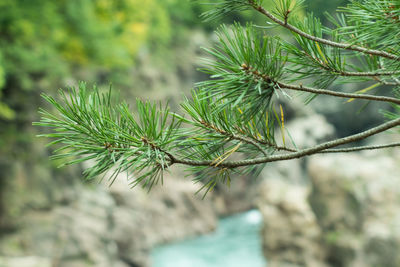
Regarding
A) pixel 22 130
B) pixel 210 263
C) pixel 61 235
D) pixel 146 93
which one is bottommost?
pixel 210 263

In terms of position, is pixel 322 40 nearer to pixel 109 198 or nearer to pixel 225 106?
pixel 225 106

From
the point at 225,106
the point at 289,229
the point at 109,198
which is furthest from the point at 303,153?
the point at 109,198

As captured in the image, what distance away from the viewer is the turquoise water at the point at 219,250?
30.2 ft

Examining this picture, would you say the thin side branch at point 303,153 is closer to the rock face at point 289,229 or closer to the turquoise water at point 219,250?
the rock face at point 289,229

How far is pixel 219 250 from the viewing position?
10.1m

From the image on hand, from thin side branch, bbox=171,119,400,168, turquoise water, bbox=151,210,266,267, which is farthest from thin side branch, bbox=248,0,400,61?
turquoise water, bbox=151,210,266,267

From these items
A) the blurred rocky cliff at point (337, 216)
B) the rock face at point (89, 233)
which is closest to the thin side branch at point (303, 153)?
the blurred rocky cliff at point (337, 216)

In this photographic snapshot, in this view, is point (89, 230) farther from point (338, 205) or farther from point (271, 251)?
point (338, 205)

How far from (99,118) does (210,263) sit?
8.92 metres

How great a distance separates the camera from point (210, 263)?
9.19 metres

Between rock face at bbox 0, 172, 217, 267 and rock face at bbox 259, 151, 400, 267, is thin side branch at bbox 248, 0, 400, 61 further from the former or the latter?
rock face at bbox 0, 172, 217, 267

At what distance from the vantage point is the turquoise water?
920cm

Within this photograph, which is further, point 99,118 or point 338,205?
point 338,205

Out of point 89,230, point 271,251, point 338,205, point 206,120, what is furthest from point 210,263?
point 206,120
